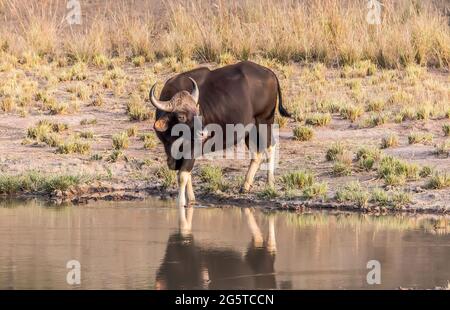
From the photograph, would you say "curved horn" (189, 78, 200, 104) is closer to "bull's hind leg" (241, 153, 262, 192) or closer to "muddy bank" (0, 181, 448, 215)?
"muddy bank" (0, 181, 448, 215)

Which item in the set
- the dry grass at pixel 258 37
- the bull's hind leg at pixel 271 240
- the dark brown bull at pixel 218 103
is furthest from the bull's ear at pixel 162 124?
the dry grass at pixel 258 37

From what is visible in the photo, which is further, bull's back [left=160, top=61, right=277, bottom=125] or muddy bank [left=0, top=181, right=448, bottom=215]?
bull's back [left=160, top=61, right=277, bottom=125]

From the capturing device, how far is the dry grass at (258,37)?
893 inches

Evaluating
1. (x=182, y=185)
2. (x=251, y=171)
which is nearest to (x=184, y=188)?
(x=182, y=185)

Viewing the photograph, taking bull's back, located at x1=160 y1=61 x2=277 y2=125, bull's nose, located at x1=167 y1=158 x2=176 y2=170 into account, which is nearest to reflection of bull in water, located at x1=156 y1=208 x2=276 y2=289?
bull's nose, located at x1=167 y1=158 x2=176 y2=170

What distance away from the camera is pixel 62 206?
14.7 metres

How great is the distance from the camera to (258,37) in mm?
23688

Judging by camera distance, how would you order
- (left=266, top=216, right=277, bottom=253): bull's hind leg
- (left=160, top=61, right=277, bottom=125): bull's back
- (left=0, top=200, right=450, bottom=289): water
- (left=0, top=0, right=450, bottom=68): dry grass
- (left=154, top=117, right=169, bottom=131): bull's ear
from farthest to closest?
(left=0, top=0, right=450, bottom=68): dry grass → (left=160, top=61, right=277, bottom=125): bull's back → (left=154, top=117, right=169, bottom=131): bull's ear → (left=266, top=216, right=277, bottom=253): bull's hind leg → (left=0, top=200, right=450, bottom=289): water

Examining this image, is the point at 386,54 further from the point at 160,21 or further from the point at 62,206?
the point at 62,206

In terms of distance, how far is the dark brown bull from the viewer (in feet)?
46.9

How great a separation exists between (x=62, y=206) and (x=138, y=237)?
7.80ft

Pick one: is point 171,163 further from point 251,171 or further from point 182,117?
point 251,171

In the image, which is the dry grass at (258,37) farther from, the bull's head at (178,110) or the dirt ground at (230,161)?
the bull's head at (178,110)

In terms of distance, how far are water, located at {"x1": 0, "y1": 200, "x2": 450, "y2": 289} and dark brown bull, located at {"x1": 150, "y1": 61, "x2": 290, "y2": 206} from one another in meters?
0.93
